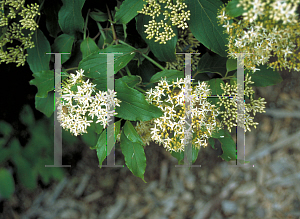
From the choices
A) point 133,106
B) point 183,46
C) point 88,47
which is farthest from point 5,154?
point 183,46

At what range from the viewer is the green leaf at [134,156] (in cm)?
60

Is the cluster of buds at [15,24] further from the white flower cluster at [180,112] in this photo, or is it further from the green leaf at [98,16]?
the white flower cluster at [180,112]

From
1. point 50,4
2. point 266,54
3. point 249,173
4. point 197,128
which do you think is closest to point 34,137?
point 50,4

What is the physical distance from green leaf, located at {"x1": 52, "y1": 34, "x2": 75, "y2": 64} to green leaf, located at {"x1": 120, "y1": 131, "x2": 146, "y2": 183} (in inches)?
13.7

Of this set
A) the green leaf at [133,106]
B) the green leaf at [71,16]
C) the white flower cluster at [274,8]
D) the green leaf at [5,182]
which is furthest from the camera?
the green leaf at [5,182]

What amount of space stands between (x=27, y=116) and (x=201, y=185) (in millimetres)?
1064

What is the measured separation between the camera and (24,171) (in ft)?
3.19

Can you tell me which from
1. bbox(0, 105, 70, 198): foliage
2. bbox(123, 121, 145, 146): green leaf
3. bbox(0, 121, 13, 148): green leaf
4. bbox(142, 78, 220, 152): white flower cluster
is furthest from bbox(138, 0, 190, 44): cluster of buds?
bbox(0, 121, 13, 148): green leaf

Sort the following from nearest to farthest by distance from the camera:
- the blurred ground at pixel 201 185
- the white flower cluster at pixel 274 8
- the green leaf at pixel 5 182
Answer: the white flower cluster at pixel 274 8 < the green leaf at pixel 5 182 < the blurred ground at pixel 201 185

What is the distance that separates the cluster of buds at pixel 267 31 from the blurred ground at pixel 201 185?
0.94m

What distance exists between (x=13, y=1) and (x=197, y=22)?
0.51 meters

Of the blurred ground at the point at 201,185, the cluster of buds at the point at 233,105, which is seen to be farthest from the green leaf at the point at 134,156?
the blurred ground at the point at 201,185

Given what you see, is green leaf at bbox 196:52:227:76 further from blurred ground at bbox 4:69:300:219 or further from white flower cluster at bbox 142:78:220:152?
blurred ground at bbox 4:69:300:219

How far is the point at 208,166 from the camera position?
1.33m
